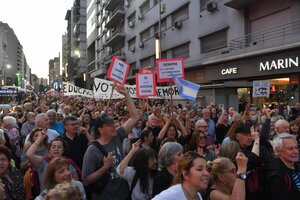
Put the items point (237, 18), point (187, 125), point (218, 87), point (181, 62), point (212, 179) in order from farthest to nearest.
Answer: point (218, 87) → point (237, 18) → point (181, 62) → point (187, 125) → point (212, 179)

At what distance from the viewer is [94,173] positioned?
12.4 feet

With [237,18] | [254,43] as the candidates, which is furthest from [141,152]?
[237,18]

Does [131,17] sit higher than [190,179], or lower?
higher

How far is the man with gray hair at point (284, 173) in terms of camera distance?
320 centimetres

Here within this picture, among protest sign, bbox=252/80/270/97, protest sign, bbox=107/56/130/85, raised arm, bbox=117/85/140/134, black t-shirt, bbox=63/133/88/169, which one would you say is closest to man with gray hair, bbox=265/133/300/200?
raised arm, bbox=117/85/140/134

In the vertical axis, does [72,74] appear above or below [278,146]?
above

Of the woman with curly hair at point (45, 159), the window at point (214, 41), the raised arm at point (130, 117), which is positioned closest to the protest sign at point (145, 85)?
the raised arm at point (130, 117)

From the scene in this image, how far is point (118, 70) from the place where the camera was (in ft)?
25.8

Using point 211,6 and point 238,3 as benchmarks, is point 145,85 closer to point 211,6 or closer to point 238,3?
point 238,3

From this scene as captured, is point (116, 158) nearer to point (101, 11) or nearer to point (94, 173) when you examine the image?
point (94, 173)

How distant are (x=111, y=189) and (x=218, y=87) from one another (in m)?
18.4

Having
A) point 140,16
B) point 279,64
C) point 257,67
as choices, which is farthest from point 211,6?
point 140,16

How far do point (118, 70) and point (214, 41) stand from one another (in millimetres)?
16390

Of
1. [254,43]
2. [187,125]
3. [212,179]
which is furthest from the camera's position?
[254,43]
